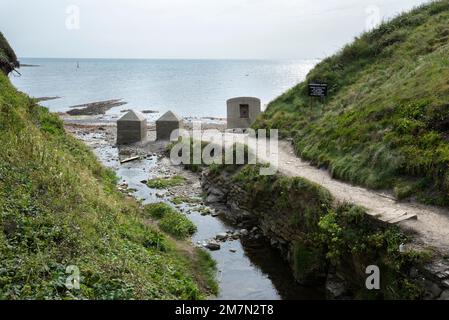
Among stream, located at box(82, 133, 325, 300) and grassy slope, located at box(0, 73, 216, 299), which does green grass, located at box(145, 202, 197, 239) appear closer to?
stream, located at box(82, 133, 325, 300)

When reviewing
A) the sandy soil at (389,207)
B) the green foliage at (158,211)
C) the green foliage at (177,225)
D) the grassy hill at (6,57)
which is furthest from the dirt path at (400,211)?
the grassy hill at (6,57)

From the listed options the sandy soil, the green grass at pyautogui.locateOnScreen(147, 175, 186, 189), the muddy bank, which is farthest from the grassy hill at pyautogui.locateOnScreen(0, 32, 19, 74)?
the muddy bank

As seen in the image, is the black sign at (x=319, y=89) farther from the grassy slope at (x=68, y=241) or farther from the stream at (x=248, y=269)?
the grassy slope at (x=68, y=241)

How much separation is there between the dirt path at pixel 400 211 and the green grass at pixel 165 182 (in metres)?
10.9

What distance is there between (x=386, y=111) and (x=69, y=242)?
14.8 m

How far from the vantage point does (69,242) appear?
Answer: 11281 millimetres

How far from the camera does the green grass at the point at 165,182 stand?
28297mm

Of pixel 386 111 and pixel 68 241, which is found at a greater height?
pixel 386 111

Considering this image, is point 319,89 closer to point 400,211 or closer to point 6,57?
point 400,211

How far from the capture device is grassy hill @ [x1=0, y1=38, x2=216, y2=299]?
31.8ft

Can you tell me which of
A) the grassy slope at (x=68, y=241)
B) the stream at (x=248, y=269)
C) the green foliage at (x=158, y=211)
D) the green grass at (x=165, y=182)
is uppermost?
the grassy slope at (x=68, y=241)

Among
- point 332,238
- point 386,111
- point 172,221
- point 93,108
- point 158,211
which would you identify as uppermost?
point 93,108

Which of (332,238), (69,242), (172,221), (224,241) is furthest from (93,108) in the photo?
(332,238)

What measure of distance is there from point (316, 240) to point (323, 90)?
1502cm
